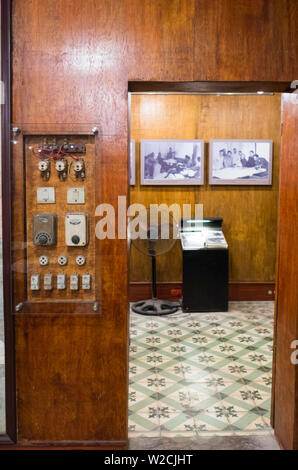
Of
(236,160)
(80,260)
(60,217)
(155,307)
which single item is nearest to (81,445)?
(80,260)

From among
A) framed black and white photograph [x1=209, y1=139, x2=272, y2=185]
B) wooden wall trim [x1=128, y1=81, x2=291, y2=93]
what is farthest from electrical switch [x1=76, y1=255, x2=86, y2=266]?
framed black and white photograph [x1=209, y1=139, x2=272, y2=185]

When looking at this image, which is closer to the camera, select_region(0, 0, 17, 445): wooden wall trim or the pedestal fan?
select_region(0, 0, 17, 445): wooden wall trim

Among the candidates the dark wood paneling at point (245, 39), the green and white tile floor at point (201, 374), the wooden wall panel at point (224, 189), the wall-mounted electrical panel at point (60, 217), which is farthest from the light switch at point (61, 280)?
the wooden wall panel at point (224, 189)

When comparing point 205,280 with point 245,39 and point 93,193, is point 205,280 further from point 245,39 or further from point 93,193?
point 245,39

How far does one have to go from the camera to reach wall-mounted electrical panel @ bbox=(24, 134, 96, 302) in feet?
10.2

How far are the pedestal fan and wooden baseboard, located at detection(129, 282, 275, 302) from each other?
0.34 metres

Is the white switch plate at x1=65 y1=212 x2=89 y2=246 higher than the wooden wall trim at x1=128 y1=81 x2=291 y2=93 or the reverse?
the reverse

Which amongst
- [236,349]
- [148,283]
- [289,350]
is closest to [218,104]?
[148,283]

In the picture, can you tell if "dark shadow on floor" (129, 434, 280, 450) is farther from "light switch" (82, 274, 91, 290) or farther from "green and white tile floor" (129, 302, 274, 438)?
"light switch" (82, 274, 91, 290)

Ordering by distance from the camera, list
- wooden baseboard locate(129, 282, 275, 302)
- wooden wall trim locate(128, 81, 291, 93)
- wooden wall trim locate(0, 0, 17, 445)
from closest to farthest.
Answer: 1. wooden wall trim locate(0, 0, 17, 445)
2. wooden wall trim locate(128, 81, 291, 93)
3. wooden baseboard locate(129, 282, 275, 302)

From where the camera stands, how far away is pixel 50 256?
3.16 metres

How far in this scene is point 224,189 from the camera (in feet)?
24.5

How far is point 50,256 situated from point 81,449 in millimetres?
1363
